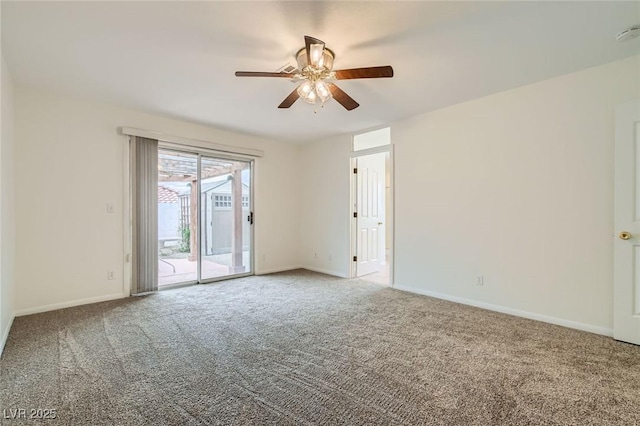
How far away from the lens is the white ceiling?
1863 millimetres

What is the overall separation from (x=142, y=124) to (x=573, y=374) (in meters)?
5.11

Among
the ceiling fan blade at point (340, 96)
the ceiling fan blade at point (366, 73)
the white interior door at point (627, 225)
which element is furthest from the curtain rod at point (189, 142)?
the white interior door at point (627, 225)

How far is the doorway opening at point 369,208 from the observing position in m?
4.85

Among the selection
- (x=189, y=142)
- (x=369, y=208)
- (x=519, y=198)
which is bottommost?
(x=369, y=208)

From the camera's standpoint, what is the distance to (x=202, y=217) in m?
4.51

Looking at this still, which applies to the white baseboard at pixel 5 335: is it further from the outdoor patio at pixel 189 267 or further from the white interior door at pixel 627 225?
the white interior door at pixel 627 225

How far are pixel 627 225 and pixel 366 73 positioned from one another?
102 inches

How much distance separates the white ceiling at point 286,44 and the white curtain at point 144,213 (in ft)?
2.33

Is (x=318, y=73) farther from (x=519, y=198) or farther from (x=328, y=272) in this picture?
(x=328, y=272)

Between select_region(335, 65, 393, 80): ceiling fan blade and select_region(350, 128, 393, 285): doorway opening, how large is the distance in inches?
90.4

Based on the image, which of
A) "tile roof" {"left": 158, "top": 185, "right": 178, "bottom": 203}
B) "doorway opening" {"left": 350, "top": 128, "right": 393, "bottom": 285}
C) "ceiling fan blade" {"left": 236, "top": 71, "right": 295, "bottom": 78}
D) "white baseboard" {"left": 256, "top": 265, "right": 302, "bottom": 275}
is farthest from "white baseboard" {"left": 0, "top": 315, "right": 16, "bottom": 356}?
"doorway opening" {"left": 350, "top": 128, "right": 393, "bottom": 285}

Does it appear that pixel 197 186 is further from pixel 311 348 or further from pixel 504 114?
pixel 504 114

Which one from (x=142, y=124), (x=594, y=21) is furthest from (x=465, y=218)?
(x=142, y=124)

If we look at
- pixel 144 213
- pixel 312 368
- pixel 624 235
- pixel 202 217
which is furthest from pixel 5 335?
pixel 624 235
